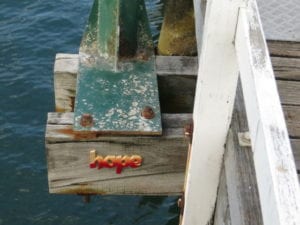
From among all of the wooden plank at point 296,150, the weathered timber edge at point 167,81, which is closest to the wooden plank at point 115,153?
the weathered timber edge at point 167,81

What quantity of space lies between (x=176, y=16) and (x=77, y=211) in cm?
205

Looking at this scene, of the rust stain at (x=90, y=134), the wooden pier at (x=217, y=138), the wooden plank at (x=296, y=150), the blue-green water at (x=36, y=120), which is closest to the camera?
the wooden pier at (x=217, y=138)

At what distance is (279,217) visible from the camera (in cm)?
159

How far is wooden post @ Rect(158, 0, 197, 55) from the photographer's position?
531cm

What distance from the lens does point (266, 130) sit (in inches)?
74.9

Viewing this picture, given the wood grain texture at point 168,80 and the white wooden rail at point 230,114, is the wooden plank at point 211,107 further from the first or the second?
the wood grain texture at point 168,80

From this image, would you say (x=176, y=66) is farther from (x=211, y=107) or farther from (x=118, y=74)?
(x=211, y=107)

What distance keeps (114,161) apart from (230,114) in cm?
109

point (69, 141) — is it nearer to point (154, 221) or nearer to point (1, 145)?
point (154, 221)

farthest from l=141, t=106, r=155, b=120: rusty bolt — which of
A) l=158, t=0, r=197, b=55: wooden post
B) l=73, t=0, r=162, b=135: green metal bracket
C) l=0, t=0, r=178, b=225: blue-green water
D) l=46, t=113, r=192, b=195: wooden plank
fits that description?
l=0, t=0, r=178, b=225: blue-green water

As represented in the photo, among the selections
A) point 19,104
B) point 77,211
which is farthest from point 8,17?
point 77,211

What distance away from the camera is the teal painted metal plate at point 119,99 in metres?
3.70

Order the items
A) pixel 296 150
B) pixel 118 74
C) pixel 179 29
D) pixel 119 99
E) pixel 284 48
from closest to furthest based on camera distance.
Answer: pixel 296 150, pixel 284 48, pixel 119 99, pixel 118 74, pixel 179 29

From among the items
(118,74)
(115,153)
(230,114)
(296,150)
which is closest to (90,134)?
(115,153)
